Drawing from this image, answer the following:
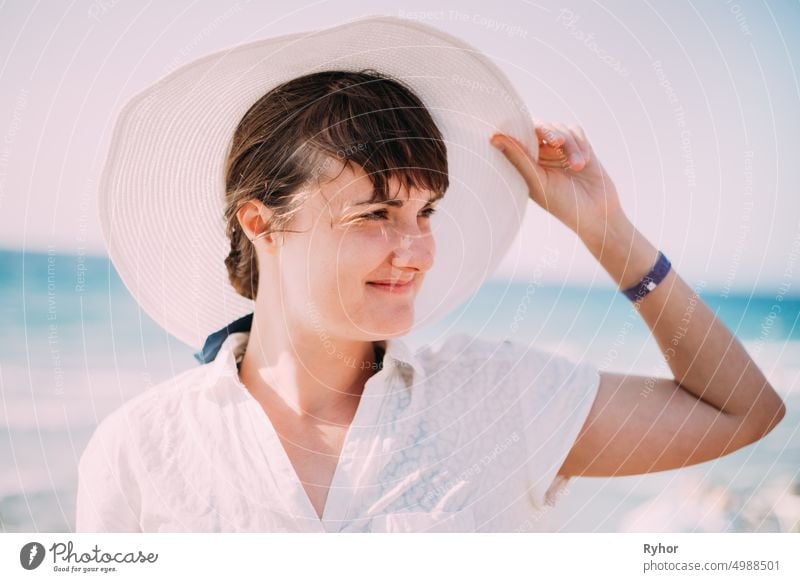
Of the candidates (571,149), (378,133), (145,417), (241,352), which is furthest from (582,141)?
(145,417)

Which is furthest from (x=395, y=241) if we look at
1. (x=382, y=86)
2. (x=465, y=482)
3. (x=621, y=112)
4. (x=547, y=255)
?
(x=621, y=112)

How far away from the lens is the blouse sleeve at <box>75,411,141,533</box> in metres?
1.03

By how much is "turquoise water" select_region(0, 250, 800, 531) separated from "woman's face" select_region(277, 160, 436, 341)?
9.6 inches

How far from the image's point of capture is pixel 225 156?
1135 mm

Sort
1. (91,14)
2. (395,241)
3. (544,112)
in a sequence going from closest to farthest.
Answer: (395,241)
(91,14)
(544,112)

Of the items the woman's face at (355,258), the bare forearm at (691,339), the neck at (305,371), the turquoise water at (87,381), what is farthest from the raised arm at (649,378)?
the neck at (305,371)

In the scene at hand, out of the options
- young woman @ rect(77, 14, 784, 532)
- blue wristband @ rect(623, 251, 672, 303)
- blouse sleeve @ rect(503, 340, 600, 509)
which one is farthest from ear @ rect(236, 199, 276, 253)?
blue wristband @ rect(623, 251, 672, 303)

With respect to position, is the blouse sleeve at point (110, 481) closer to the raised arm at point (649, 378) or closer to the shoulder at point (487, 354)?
the shoulder at point (487, 354)

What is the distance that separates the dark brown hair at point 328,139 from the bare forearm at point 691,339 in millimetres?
282

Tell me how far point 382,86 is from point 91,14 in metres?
0.47

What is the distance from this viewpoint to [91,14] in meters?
1.21

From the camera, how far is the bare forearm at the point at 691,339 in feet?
3.66
